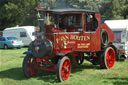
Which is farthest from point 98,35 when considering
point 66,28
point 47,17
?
point 47,17

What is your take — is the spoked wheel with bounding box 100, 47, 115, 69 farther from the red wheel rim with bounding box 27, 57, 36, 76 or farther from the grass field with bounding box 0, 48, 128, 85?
the red wheel rim with bounding box 27, 57, 36, 76

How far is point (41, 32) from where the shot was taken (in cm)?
754

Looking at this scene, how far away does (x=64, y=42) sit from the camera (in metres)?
7.87

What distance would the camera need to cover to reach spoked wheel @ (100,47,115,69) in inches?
357

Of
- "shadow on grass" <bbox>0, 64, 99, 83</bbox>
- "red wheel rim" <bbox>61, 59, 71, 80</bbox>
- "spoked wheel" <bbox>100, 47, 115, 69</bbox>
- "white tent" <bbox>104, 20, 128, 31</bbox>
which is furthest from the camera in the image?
"white tent" <bbox>104, 20, 128, 31</bbox>

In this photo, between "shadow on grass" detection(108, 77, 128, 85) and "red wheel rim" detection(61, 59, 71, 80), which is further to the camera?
"red wheel rim" detection(61, 59, 71, 80)

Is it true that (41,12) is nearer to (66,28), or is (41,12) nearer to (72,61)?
(66,28)

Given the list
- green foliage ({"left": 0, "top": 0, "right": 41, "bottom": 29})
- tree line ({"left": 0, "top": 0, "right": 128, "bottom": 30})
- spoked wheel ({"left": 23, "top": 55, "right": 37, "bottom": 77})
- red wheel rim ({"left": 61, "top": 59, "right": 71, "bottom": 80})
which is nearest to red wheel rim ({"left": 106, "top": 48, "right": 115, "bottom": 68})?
red wheel rim ({"left": 61, "top": 59, "right": 71, "bottom": 80})

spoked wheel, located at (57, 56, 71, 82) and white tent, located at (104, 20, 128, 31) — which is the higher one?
white tent, located at (104, 20, 128, 31)

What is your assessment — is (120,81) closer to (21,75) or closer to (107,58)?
(107,58)

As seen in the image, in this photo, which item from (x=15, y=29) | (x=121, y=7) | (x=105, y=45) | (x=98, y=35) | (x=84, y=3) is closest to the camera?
(x=98, y=35)

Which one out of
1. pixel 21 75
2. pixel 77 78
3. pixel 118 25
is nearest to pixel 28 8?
pixel 118 25

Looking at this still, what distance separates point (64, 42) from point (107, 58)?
2.53m

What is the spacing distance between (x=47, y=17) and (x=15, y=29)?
17723 millimetres
